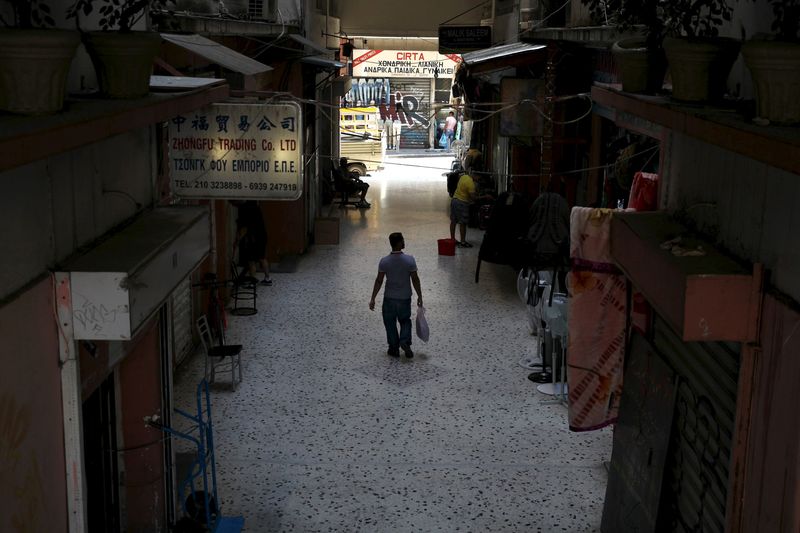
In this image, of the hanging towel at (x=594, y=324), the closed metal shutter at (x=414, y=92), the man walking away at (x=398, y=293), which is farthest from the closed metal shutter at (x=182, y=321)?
the closed metal shutter at (x=414, y=92)

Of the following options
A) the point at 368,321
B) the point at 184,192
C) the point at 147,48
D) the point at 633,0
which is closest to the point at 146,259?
the point at 147,48

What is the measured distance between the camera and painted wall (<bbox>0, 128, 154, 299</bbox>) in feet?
14.9

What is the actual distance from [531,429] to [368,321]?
14.8 ft

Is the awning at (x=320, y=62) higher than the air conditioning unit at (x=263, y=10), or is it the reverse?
the air conditioning unit at (x=263, y=10)

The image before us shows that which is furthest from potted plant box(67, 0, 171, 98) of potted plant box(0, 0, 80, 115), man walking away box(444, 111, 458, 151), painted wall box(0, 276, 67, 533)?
man walking away box(444, 111, 458, 151)

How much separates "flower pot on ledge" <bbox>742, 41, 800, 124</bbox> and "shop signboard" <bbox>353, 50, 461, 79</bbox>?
3245cm

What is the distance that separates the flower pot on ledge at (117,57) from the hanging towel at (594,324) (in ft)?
10.5

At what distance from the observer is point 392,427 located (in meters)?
10.1

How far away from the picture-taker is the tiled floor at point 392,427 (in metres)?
8.34

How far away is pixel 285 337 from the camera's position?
522 inches

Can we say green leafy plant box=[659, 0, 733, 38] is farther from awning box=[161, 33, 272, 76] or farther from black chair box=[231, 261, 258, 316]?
black chair box=[231, 261, 258, 316]

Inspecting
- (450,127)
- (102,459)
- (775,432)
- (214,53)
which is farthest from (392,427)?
(450,127)

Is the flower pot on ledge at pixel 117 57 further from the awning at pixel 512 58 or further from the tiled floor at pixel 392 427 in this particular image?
the awning at pixel 512 58

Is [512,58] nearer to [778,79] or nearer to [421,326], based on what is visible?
[421,326]
